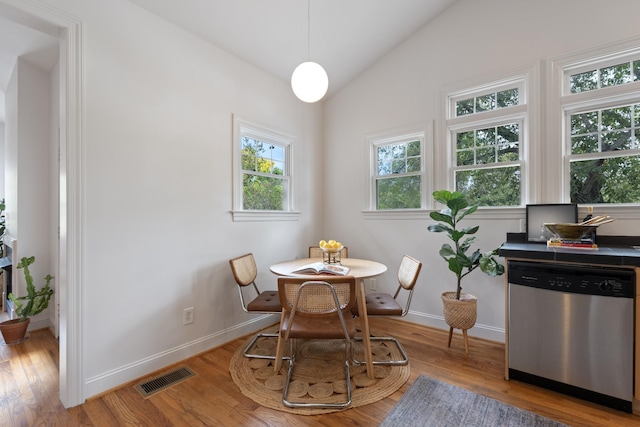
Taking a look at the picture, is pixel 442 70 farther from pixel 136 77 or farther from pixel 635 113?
pixel 136 77

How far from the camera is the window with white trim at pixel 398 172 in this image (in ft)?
10.4

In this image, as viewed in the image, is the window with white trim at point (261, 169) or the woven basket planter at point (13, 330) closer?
the woven basket planter at point (13, 330)

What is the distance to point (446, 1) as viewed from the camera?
2830mm

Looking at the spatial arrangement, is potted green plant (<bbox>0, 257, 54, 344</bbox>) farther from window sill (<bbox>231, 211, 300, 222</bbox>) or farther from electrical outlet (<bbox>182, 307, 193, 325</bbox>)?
window sill (<bbox>231, 211, 300, 222</bbox>)

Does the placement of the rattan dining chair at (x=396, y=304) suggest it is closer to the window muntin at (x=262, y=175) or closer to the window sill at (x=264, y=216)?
the window sill at (x=264, y=216)

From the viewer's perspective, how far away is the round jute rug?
6.05 ft

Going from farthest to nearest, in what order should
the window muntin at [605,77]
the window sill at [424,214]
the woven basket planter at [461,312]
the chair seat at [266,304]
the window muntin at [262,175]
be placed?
the window muntin at [262,175] < the window sill at [424,214] < the woven basket planter at [461,312] < the chair seat at [266,304] < the window muntin at [605,77]

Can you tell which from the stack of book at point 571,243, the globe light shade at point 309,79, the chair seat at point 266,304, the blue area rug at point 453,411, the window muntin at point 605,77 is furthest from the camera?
the chair seat at point 266,304

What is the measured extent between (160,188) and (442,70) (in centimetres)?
295

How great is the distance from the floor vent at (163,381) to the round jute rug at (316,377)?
1.13ft

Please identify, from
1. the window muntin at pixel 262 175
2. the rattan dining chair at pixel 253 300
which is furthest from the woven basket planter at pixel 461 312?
the window muntin at pixel 262 175

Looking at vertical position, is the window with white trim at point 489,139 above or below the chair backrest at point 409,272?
above

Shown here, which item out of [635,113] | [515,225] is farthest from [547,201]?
[635,113]

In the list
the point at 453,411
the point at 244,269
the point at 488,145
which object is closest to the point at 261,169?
the point at 244,269
